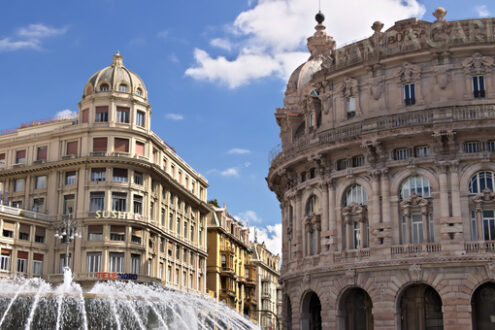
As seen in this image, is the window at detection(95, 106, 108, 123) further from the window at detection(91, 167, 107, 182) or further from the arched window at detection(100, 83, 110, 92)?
the window at detection(91, 167, 107, 182)

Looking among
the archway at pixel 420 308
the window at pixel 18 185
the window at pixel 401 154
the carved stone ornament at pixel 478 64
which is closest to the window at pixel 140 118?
the window at pixel 18 185

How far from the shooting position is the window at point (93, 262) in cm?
5812

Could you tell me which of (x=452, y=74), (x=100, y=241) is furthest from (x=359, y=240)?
(x=100, y=241)

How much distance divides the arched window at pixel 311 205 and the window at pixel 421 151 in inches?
319

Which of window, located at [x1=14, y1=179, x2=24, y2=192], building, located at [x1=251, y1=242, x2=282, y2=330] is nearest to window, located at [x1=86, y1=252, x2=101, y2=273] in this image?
window, located at [x1=14, y1=179, x2=24, y2=192]

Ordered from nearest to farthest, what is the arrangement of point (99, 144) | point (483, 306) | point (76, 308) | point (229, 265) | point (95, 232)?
point (76, 308), point (483, 306), point (95, 232), point (99, 144), point (229, 265)

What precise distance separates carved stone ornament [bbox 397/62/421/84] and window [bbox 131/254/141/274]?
27.7m

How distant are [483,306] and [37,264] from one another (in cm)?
3585

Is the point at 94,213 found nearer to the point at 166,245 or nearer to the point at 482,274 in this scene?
the point at 166,245

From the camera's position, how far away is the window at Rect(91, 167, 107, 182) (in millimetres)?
60156

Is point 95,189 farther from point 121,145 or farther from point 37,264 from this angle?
point 37,264

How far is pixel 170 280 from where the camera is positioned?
67125mm

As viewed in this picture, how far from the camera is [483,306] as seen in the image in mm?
41125

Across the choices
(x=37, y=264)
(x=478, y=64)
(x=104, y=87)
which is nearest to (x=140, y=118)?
(x=104, y=87)
